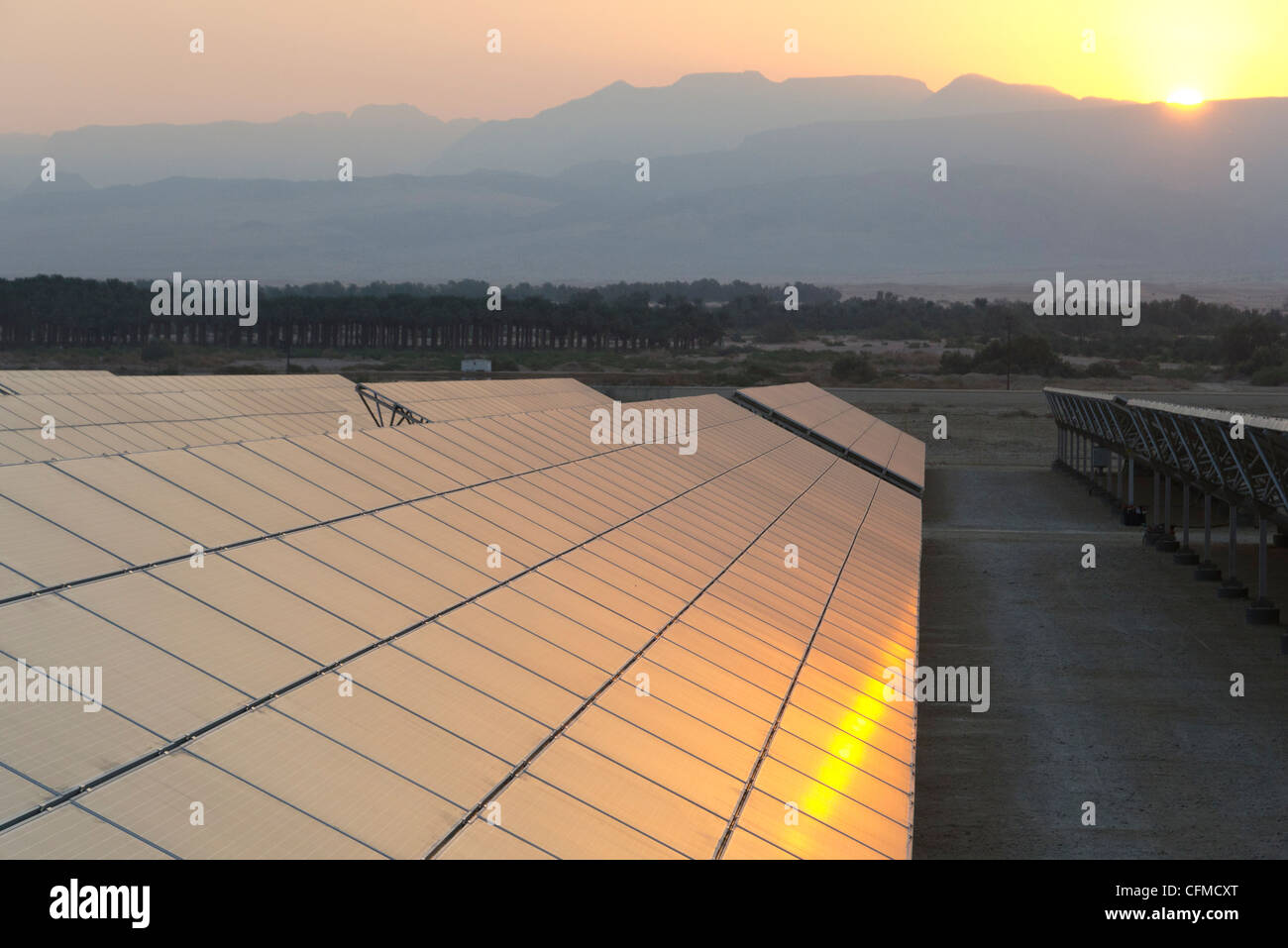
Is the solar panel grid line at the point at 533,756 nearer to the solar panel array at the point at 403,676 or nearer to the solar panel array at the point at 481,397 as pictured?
the solar panel array at the point at 403,676

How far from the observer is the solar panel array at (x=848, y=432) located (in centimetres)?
4116

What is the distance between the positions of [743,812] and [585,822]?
162 cm

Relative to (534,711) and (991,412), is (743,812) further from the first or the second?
(991,412)

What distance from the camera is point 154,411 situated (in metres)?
37.0

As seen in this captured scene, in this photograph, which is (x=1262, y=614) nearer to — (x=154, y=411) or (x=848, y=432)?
(x=848, y=432)

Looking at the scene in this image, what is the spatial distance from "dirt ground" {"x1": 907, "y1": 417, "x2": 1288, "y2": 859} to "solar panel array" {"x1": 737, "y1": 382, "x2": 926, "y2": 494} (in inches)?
108

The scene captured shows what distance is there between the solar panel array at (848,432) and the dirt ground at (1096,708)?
2.74 meters

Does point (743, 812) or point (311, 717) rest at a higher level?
point (311, 717)

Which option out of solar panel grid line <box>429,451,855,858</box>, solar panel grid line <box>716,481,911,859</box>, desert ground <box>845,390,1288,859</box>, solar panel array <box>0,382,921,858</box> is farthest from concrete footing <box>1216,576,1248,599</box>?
solar panel grid line <box>429,451,855,858</box>

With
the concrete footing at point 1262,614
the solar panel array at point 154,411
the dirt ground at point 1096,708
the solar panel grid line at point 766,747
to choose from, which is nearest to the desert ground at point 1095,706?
the dirt ground at point 1096,708

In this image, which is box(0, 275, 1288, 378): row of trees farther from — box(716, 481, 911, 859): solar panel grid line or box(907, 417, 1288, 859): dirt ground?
box(716, 481, 911, 859): solar panel grid line

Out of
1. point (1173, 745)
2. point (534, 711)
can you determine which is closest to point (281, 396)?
point (1173, 745)

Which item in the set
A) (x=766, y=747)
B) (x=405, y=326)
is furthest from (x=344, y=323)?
(x=766, y=747)

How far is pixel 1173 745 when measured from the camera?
2134cm
